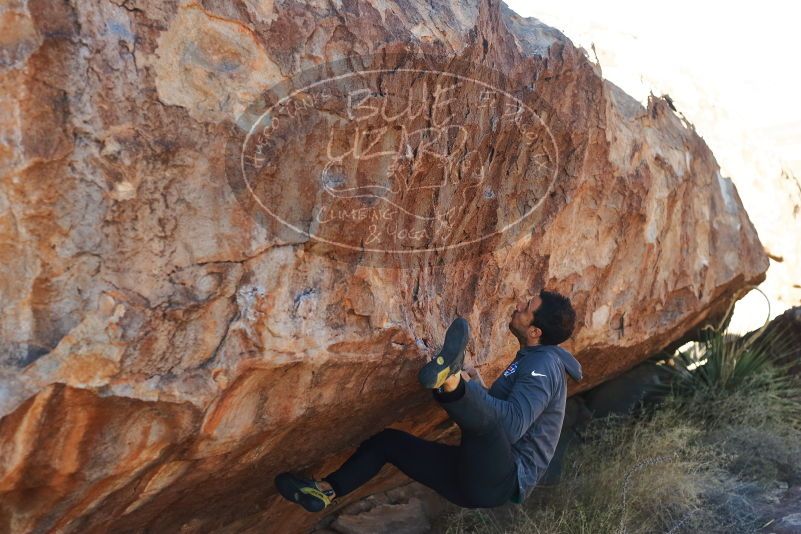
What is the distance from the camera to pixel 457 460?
3.29 meters

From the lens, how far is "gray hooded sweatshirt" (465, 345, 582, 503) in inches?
124

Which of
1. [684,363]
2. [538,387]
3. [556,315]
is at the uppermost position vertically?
[556,315]

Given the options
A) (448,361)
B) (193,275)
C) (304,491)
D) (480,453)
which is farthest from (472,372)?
(193,275)

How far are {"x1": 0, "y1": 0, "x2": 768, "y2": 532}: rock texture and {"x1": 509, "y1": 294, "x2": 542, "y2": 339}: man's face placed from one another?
143 millimetres

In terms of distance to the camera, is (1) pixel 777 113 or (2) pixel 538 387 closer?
(2) pixel 538 387

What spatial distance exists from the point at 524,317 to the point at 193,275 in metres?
1.48

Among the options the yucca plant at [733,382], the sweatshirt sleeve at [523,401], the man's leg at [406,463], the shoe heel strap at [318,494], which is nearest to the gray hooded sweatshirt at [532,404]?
the sweatshirt sleeve at [523,401]

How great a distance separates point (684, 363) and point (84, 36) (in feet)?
15.9

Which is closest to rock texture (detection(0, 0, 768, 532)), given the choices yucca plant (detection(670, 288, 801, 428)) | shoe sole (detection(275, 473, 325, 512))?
shoe sole (detection(275, 473, 325, 512))

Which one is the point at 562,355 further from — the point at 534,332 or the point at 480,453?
the point at 480,453

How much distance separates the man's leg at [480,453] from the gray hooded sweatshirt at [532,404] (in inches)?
1.9

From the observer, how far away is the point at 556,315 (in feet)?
11.3

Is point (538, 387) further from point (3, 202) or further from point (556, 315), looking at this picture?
point (3, 202)

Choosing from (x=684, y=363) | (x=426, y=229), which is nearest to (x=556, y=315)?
(x=426, y=229)
